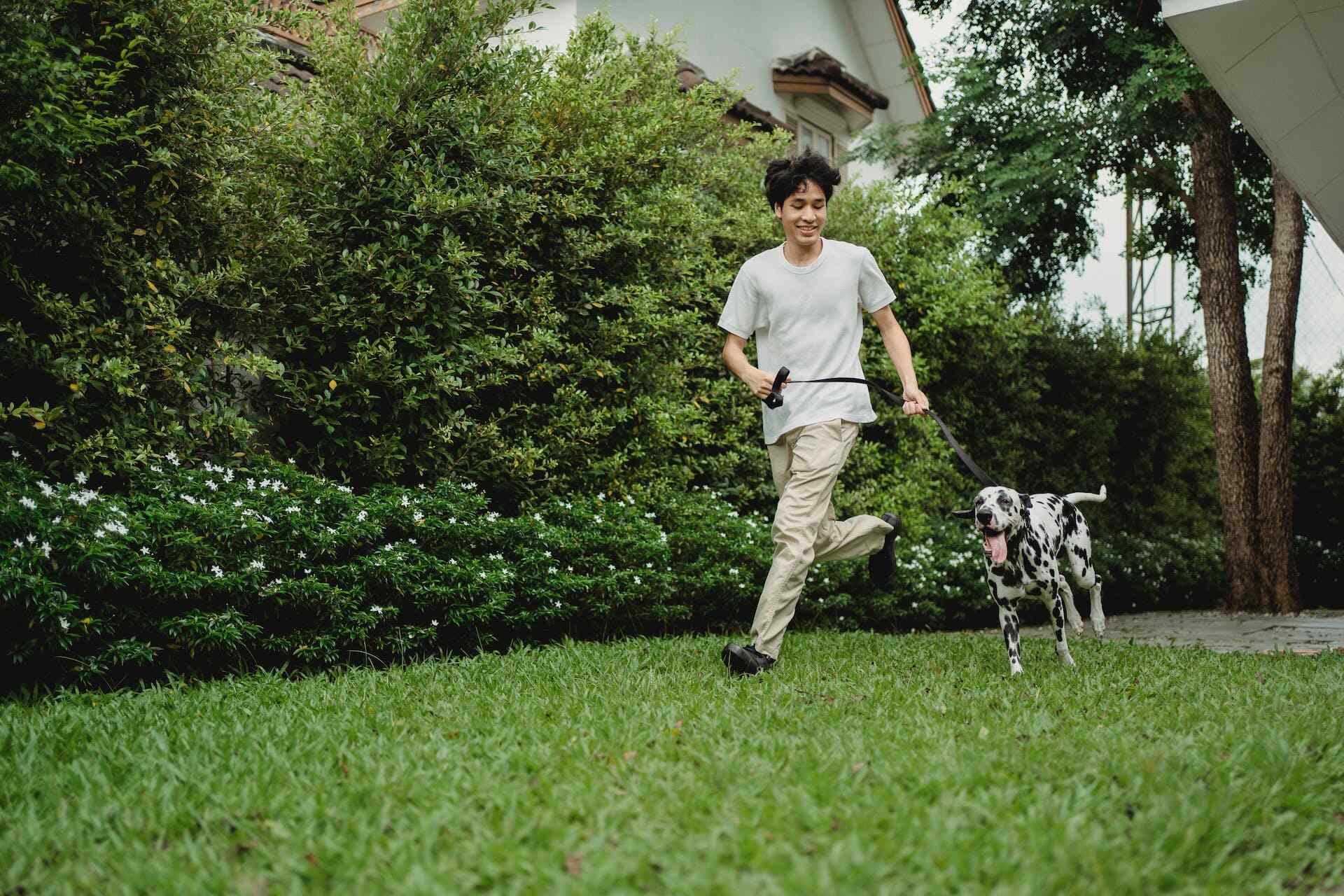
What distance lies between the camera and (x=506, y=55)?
6.85 metres

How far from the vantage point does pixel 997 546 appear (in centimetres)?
524

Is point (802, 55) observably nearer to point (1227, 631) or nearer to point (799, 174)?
point (1227, 631)

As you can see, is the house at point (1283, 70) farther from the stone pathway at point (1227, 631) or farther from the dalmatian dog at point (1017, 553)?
the stone pathway at point (1227, 631)

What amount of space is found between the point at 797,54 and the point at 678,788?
15050mm

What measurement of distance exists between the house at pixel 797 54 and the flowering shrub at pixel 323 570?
4.95 meters

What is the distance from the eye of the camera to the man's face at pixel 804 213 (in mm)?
5391

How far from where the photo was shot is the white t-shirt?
5422mm

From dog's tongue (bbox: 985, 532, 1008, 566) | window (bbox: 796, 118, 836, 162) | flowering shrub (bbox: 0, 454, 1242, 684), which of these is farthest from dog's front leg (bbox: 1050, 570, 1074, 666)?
window (bbox: 796, 118, 836, 162)

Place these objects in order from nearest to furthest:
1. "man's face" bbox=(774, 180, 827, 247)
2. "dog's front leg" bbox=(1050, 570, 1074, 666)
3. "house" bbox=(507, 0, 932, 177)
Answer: "man's face" bbox=(774, 180, 827, 247), "dog's front leg" bbox=(1050, 570, 1074, 666), "house" bbox=(507, 0, 932, 177)

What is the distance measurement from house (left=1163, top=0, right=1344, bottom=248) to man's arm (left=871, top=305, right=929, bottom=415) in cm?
229

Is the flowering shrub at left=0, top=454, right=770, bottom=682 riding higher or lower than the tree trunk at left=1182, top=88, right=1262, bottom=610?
lower

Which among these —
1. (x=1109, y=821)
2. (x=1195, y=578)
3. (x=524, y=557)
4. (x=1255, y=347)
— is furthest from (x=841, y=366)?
(x=1255, y=347)

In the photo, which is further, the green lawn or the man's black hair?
the man's black hair

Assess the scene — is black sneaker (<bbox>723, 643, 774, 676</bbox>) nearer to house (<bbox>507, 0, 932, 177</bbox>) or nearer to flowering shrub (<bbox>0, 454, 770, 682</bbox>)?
flowering shrub (<bbox>0, 454, 770, 682</bbox>)
